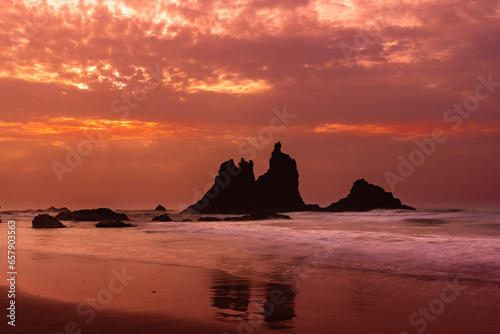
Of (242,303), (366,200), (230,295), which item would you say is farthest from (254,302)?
(366,200)

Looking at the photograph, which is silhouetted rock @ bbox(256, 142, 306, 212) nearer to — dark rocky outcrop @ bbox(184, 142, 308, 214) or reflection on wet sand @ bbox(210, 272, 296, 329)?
dark rocky outcrop @ bbox(184, 142, 308, 214)

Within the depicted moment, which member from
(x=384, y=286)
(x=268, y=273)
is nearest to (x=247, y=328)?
(x=384, y=286)

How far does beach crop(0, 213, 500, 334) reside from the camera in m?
7.61

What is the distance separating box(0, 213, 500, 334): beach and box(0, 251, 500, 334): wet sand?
2 cm

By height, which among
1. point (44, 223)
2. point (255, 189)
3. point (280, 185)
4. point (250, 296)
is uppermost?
point (280, 185)

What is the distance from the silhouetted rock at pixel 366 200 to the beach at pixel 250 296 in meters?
112

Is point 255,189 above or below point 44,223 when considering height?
above

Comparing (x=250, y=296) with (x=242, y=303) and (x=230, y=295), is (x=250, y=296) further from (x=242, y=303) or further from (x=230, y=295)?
(x=242, y=303)

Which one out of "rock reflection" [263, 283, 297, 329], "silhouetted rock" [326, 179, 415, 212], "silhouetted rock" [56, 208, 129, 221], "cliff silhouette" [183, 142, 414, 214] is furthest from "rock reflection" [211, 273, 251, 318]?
"cliff silhouette" [183, 142, 414, 214]

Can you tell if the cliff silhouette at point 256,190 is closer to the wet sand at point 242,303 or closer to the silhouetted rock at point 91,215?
the silhouetted rock at point 91,215

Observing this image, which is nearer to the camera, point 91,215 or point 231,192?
point 91,215

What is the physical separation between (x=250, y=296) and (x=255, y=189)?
453 ft

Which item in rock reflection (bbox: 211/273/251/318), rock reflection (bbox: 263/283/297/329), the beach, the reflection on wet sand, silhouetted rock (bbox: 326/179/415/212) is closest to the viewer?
the beach

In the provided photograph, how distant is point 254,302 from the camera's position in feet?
31.7
